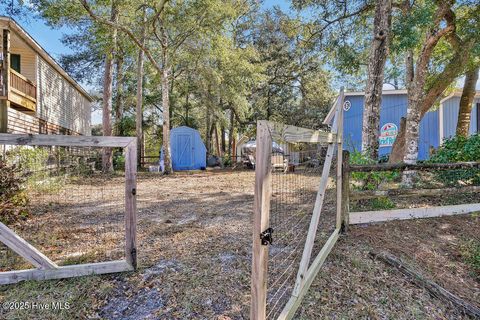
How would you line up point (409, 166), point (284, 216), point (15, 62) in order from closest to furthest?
1. point (284, 216)
2. point (409, 166)
3. point (15, 62)

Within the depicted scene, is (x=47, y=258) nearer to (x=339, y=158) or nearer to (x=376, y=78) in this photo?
(x=339, y=158)

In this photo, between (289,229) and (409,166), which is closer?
(289,229)

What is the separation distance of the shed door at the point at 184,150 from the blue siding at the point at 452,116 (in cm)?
1235

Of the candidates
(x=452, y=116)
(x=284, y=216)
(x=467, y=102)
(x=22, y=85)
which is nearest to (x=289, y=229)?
(x=284, y=216)

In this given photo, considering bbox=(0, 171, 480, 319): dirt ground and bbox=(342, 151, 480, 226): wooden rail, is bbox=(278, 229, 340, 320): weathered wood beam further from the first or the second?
bbox=(342, 151, 480, 226): wooden rail

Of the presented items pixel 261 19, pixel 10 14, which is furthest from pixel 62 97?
pixel 261 19

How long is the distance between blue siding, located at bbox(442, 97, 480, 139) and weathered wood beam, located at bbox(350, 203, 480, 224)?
9630 mm

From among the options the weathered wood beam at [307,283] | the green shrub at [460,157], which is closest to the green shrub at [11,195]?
the weathered wood beam at [307,283]

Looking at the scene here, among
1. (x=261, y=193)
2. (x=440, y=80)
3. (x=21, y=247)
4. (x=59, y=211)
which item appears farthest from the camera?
(x=440, y=80)

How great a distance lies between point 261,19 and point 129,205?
2017 centimetres

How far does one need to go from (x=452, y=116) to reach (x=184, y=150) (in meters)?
13.0

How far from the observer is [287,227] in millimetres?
4168

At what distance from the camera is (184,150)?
16.2 meters

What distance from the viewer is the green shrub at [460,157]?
19.0 feet
